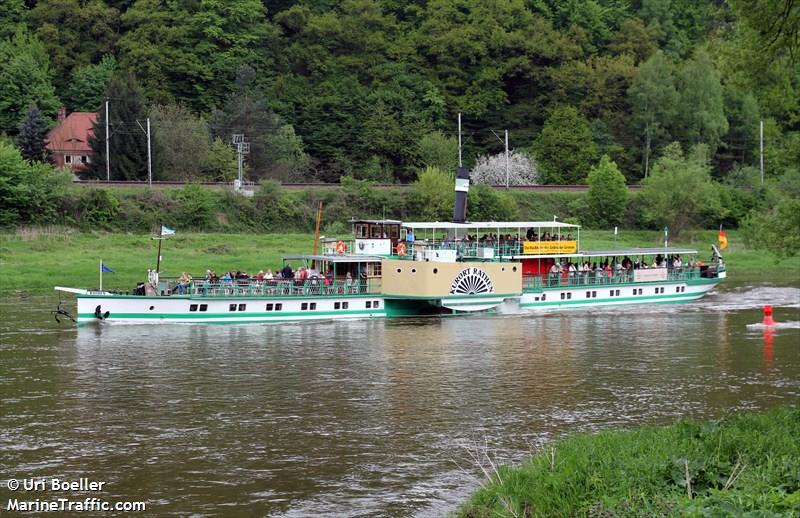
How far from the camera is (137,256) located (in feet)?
Answer: 231

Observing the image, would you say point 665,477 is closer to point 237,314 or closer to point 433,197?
point 237,314

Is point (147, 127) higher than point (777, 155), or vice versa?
point (147, 127)

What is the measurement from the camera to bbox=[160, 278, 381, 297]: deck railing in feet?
164

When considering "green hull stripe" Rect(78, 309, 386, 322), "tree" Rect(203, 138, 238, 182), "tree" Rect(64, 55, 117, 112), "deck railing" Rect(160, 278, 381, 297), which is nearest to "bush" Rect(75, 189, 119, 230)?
"tree" Rect(203, 138, 238, 182)

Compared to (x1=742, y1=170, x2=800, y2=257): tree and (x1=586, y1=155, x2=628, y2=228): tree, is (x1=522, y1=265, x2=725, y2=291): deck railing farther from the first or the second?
(x1=586, y1=155, x2=628, y2=228): tree

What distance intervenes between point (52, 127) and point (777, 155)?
89.7m

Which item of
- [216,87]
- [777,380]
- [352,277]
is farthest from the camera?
[216,87]

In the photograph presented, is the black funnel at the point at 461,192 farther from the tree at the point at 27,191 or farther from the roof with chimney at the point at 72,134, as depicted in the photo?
the roof with chimney at the point at 72,134

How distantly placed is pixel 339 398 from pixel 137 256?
41667 mm

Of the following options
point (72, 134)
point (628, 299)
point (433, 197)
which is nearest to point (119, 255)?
point (628, 299)

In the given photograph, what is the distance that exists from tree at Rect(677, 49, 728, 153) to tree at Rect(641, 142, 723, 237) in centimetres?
1711

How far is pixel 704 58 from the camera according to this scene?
390 ft

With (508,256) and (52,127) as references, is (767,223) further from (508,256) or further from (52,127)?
(52,127)

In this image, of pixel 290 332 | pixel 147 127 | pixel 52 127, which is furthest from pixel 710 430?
pixel 52 127
